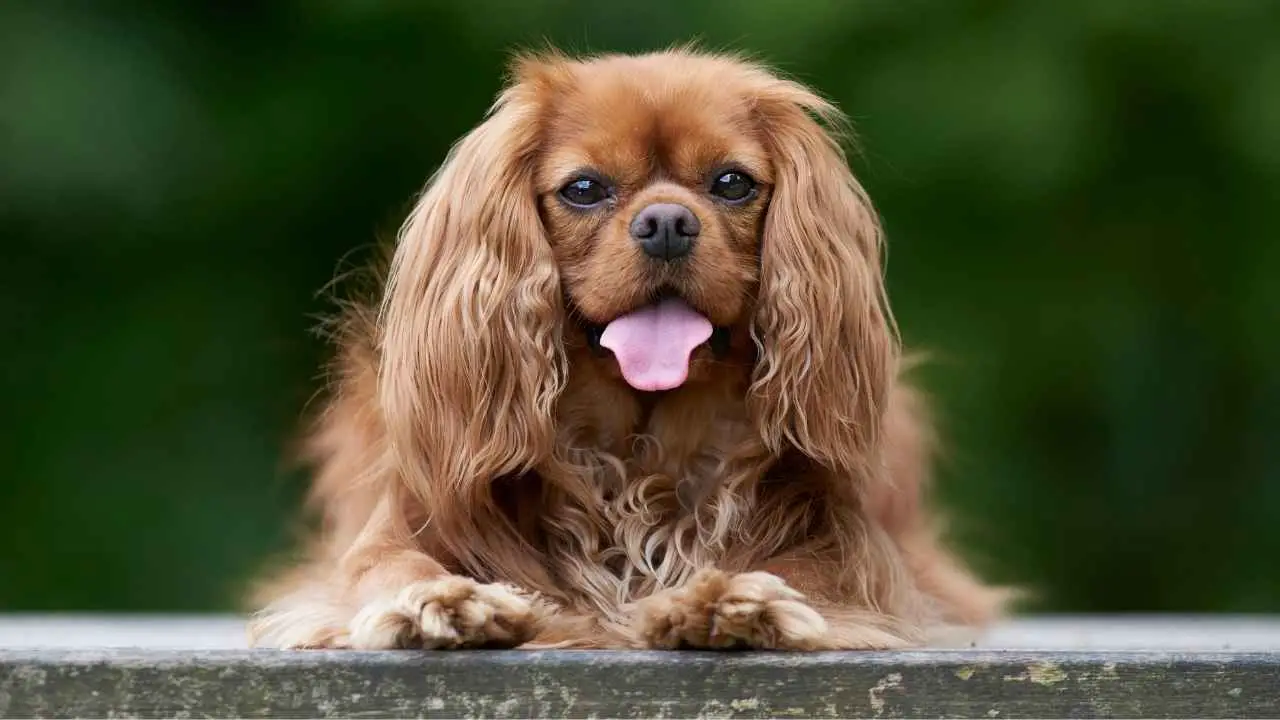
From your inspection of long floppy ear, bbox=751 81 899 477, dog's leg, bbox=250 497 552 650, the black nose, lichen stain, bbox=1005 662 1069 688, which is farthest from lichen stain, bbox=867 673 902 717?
the black nose

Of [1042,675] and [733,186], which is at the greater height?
[733,186]

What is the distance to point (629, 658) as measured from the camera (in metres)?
3.11

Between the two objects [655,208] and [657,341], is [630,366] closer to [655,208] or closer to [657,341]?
[657,341]

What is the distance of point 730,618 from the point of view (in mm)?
3186

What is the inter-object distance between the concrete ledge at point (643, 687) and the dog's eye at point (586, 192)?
3.24ft

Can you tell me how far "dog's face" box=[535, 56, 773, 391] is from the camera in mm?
3578

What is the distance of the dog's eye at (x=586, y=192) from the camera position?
3717mm

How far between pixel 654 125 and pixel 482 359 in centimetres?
56

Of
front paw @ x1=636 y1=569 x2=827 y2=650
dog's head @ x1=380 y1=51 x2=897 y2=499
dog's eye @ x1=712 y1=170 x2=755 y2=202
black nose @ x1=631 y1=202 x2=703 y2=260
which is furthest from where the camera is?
dog's eye @ x1=712 y1=170 x2=755 y2=202

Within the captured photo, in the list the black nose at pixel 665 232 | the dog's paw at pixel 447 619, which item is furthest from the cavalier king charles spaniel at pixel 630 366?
the dog's paw at pixel 447 619

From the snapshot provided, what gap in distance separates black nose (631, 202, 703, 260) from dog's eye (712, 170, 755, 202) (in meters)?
0.21

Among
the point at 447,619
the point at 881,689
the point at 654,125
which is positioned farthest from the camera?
the point at 654,125

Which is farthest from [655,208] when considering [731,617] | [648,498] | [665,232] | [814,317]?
[731,617]

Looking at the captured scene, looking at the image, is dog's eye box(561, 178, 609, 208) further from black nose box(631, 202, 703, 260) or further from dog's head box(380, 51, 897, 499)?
black nose box(631, 202, 703, 260)
